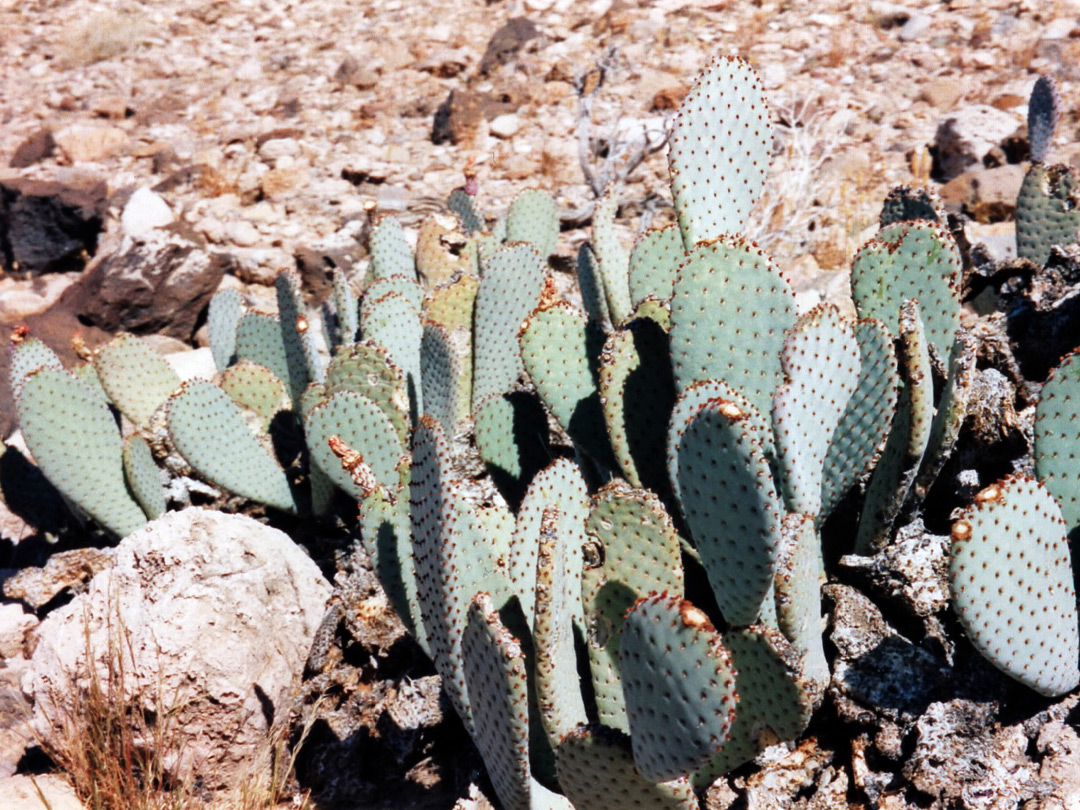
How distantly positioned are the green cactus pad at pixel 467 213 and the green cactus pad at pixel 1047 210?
2797 millimetres

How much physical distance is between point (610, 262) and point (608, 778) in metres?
2.58

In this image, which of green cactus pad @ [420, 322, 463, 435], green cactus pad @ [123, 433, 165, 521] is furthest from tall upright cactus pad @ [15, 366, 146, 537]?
green cactus pad @ [420, 322, 463, 435]

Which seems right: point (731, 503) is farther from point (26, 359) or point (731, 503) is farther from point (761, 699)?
point (26, 359)

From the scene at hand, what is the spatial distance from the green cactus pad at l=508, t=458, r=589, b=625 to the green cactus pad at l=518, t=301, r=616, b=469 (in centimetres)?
54

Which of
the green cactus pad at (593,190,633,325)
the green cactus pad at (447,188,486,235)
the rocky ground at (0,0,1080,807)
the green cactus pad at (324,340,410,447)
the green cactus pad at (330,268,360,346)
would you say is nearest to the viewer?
the green cactus pad at (324,340,410,447)

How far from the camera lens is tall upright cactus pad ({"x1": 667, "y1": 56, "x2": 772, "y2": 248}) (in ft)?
10.0

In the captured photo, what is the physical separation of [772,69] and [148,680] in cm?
936

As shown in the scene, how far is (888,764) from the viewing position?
2.37m

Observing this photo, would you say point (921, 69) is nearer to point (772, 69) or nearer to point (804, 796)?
point (772, 69)

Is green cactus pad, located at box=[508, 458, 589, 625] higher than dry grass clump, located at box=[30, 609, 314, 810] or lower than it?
higher

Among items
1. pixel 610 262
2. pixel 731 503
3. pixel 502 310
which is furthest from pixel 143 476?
pixel 731 503

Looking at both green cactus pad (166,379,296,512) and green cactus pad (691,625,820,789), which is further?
green cactus pad (166,379,296,512)

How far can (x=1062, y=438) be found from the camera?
248 centimetres

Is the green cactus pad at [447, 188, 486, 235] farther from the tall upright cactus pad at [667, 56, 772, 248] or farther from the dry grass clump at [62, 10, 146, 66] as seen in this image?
the dry grass clump at [62, 10, 146, 66]
